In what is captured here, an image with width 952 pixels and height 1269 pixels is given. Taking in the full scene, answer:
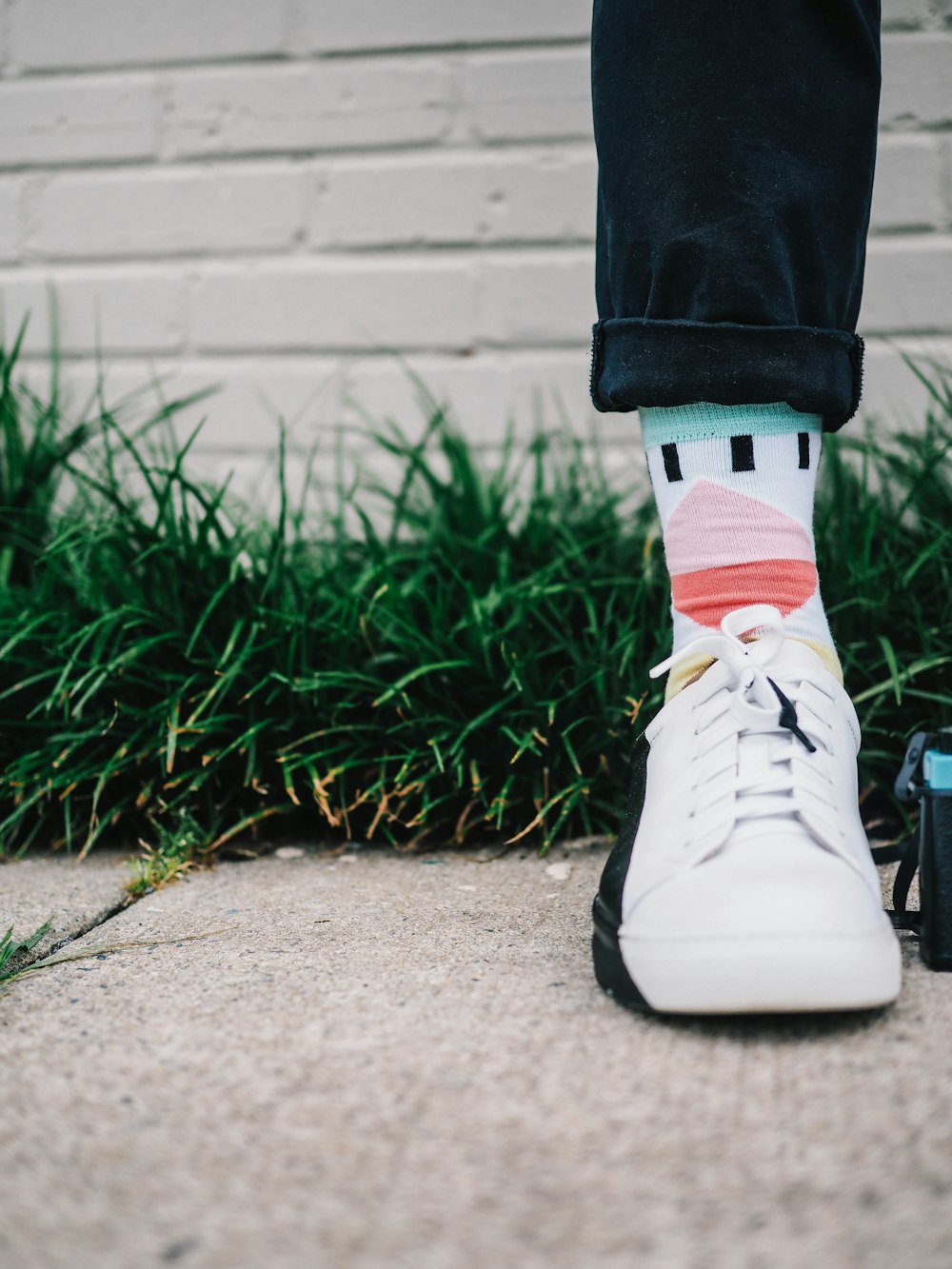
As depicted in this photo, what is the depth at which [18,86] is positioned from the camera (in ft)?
5.33

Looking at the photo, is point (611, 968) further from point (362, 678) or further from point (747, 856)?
point (362, 678)

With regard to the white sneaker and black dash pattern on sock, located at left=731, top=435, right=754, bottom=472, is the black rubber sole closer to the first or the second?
the white sneaker

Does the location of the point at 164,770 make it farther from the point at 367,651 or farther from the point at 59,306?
the point at 59,306

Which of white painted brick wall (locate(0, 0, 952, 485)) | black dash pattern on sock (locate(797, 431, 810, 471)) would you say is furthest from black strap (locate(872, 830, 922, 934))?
white painted brick wall (locate(0, 0, 952, 485))

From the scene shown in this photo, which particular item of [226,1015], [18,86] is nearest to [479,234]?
[18,86]

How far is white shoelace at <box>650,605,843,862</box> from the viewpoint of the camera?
0.67m

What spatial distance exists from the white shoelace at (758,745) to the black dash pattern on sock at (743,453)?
0.38ft

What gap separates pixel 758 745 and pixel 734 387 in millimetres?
276

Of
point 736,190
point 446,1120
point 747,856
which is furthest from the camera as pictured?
point 736,190

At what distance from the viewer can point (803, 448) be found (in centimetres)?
83

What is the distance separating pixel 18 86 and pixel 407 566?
107 cm

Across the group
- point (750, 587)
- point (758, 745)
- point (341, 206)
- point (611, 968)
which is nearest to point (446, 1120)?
point (611, 968)

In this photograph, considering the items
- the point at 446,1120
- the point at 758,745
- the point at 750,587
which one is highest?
the point at 750,587

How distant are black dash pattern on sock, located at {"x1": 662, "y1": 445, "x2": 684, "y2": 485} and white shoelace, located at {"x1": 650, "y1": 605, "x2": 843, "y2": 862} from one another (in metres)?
0.13
